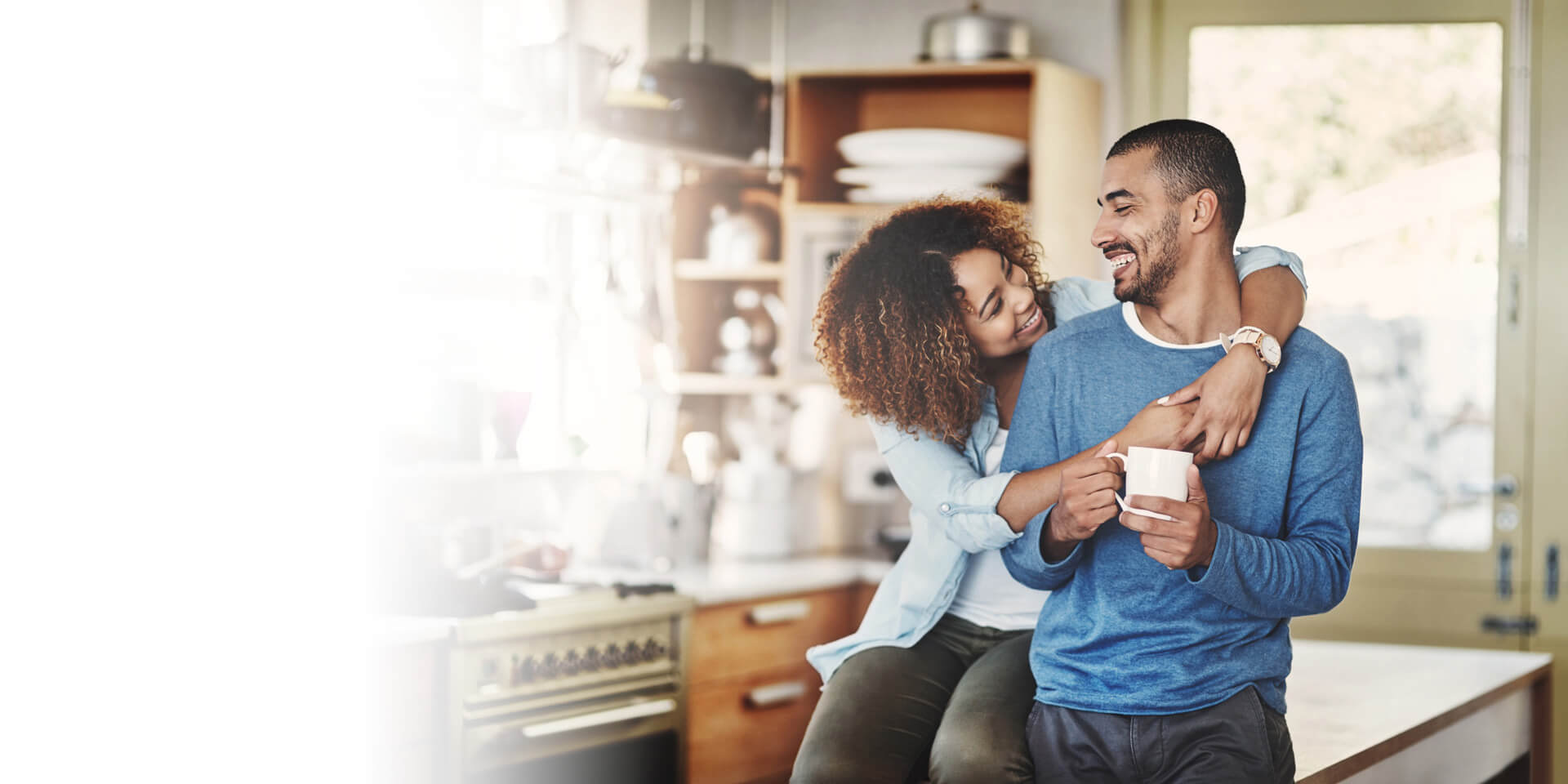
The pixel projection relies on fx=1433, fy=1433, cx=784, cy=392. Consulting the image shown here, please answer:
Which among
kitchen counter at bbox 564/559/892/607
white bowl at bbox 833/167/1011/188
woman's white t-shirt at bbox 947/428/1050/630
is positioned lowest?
kitchen counter at bbox 564/559/892/607

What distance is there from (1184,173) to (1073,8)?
2.30m

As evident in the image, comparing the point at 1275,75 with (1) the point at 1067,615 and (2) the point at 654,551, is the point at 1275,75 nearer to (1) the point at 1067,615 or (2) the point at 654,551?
(2) the point at 654,551

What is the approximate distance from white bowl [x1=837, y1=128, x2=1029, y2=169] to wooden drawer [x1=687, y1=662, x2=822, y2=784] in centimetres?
120

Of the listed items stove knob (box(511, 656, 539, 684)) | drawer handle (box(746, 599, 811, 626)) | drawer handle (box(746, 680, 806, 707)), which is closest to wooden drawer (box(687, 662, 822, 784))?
drawer handle (box(746, 680, 806, 707))

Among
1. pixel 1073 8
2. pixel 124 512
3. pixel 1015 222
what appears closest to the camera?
pixel 1015 222

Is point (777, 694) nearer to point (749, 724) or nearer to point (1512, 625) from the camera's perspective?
point (749, 724)

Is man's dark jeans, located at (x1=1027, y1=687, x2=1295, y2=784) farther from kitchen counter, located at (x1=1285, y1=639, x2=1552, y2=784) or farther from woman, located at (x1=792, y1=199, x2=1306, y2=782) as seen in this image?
kitchen counter, located at (x1=1285, y1=639, x2=1552, y2=784)

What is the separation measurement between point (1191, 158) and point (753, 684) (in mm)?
1907

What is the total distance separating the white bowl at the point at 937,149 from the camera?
3.32m

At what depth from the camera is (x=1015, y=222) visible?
2049 mm

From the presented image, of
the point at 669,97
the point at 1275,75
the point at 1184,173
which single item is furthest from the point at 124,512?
the point at 1275,75

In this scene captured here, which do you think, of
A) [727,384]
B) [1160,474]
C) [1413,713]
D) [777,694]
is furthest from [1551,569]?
[1160,474]

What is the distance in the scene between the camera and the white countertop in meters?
3.05

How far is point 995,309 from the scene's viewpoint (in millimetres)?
1816
